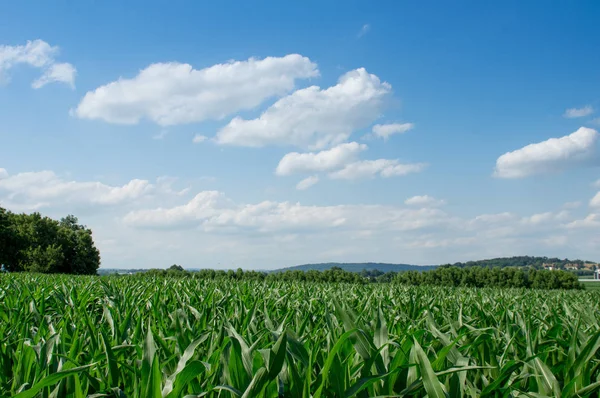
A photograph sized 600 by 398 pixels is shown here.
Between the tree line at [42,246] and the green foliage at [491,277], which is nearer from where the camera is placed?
the green foliage at [491,277]

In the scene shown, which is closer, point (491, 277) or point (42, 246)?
point (491, 277)

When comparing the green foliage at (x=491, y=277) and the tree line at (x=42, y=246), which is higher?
the tree line at (x=42, y=246)

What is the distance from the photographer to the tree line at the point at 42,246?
62.0m

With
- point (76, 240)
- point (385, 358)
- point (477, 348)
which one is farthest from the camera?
point (76, 240)

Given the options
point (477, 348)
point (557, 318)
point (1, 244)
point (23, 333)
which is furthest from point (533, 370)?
point (1, 244)

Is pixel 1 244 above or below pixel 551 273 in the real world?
above

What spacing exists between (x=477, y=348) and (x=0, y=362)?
2.58m

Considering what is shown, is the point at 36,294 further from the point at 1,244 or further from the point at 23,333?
the point at 1,244

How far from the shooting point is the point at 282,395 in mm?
1755

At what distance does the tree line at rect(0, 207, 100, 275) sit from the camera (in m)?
62.0

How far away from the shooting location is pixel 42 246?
213 feet

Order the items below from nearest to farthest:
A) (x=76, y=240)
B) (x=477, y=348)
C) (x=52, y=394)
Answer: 1. (x=52, y=394)
2. (x=477, y=348)
3. (x=76, y=240)

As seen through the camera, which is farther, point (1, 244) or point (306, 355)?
point (1, 244)

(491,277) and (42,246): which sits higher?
(42,246)
